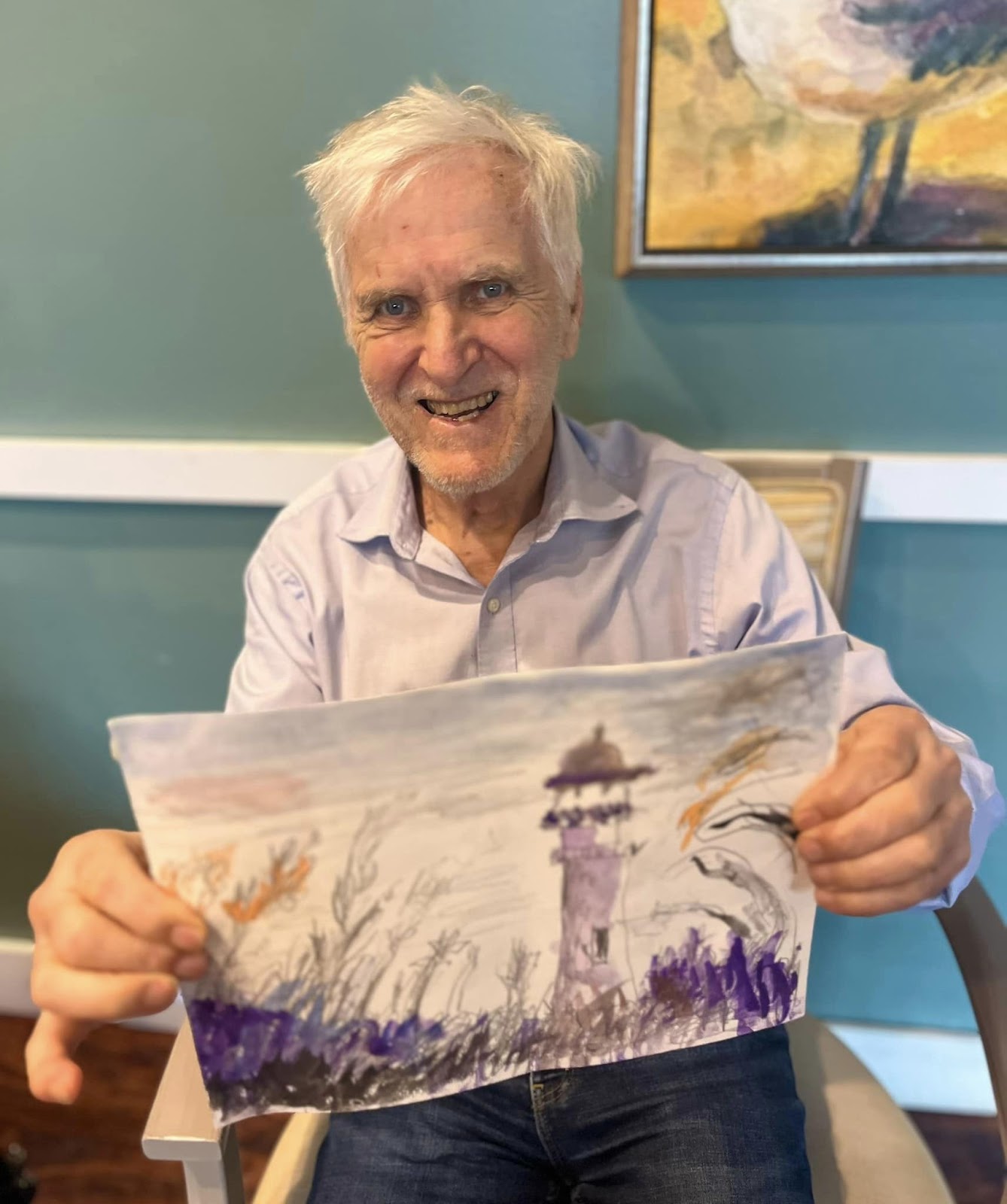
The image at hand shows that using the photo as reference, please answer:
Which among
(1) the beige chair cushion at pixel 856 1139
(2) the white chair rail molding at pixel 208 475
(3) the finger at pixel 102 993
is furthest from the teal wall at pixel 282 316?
(3) the finger at pixel 102 993

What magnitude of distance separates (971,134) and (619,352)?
45cm

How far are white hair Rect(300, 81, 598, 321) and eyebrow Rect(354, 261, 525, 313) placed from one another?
48 mm

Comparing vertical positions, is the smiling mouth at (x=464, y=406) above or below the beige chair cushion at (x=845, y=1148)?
above

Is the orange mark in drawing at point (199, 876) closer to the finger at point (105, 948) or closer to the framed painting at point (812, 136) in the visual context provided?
the finger at point (105, 948)

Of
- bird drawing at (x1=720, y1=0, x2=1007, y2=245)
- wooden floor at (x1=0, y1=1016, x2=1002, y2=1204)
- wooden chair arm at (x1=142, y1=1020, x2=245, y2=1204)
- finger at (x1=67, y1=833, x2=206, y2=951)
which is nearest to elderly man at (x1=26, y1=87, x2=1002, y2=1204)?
finger at (x1=67, y1=833, x2=206, y2=951)

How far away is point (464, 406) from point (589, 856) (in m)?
0.46

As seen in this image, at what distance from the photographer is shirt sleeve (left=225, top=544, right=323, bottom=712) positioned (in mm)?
909

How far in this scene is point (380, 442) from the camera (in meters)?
1.04

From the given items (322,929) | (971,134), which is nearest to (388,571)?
(322,929)

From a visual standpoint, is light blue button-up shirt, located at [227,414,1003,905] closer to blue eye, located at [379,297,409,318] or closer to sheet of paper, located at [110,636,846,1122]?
blue eye, located at [379,297,409,318]

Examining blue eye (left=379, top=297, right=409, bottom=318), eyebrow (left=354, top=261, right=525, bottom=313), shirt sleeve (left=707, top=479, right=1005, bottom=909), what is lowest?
shirt sleeve (left=707, top=479, right=1005, bottom=909)

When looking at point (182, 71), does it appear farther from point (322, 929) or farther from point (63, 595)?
point (322, 929)

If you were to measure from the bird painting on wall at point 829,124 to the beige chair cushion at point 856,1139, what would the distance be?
97cm

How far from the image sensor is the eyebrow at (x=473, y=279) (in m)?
0.77
